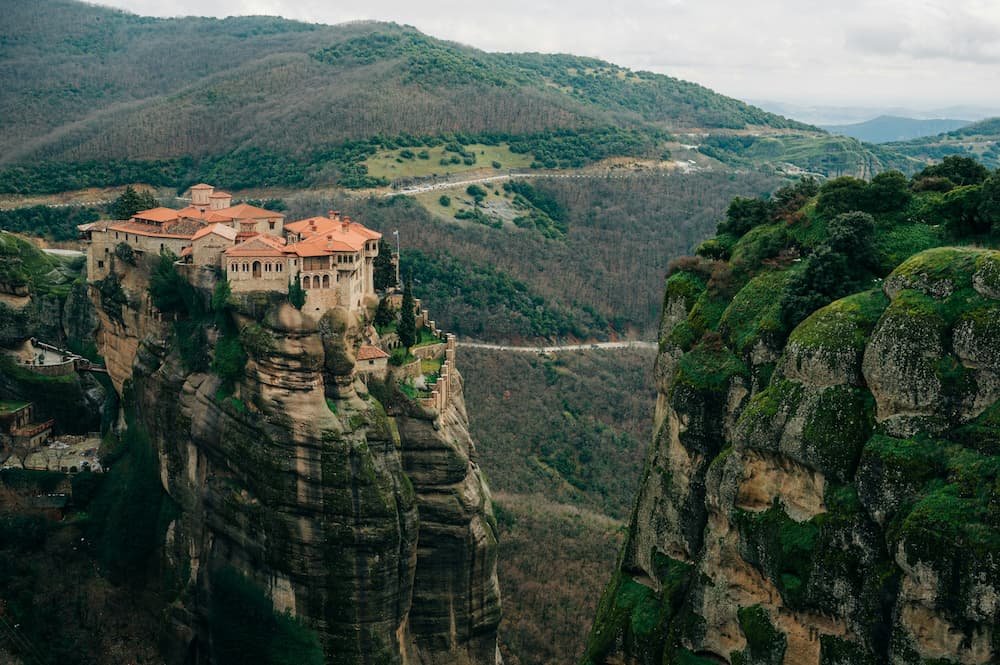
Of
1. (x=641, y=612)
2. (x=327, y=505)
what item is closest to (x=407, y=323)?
(x=327, y=505)

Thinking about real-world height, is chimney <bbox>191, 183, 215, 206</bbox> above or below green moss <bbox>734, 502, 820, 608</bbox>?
above

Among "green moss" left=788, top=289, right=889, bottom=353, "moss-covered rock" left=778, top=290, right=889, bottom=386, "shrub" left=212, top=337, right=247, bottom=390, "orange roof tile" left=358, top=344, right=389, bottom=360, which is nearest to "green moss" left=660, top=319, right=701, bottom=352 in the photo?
"moss-covered rock" left=778, top=290, right=889, bottom=386

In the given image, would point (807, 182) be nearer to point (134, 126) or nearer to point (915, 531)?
point (915, 531)

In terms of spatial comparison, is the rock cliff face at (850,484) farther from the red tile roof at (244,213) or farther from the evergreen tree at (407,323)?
the red tile roof at (244,213)

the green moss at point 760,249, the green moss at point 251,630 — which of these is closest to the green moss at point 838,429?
the green moss at point 760,249

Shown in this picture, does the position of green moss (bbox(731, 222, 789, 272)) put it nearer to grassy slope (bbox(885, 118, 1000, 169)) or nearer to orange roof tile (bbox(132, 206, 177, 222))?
orange roof tile (bbox(132, 206, 177, 222))

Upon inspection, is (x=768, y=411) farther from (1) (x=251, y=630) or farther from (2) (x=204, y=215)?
(2) (x=204, y=215)
